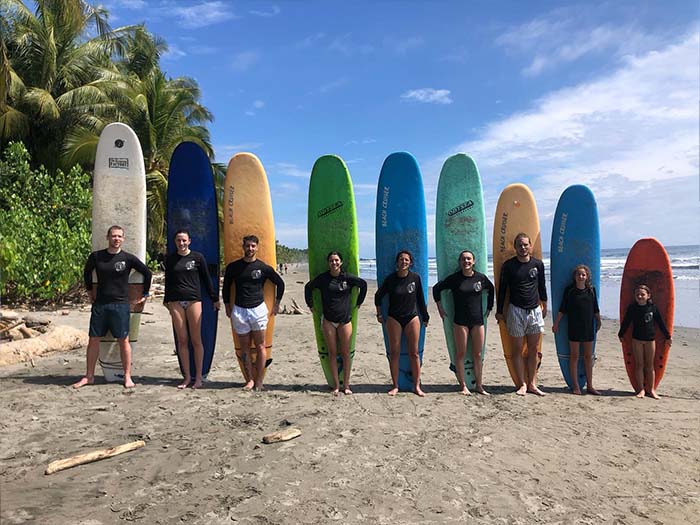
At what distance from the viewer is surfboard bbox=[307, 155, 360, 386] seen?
4.88 m

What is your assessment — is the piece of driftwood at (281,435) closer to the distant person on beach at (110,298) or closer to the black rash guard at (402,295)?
the black rash guard at (402,295)

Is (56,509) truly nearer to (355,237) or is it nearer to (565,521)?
(565,521)

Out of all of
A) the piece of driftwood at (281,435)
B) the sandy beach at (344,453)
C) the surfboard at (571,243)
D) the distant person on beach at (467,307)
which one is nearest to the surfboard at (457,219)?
the distant person on beach at (467,307)

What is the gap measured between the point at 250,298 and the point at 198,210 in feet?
4.25

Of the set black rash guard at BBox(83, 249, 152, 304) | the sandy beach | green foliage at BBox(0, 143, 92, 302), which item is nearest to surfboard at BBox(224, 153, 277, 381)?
black rash guard at BBox(83, 249, 152, 304)

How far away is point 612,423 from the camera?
3.89m

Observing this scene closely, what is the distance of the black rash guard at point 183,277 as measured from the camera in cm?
445

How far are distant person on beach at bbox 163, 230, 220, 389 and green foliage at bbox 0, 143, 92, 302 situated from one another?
3.78 metres

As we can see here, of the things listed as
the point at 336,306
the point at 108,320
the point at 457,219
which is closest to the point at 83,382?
the point at 108,320

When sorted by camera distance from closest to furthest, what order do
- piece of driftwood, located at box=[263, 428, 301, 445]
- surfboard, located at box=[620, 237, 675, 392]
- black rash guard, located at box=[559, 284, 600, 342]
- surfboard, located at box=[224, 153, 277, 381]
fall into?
piece of driftwood, located at box=[263, 428, 301, 445] → black rash guard, located at box=[559, 284, 600, 342] → surfboard, located at box=[620, 237, 675, 392] → surfboard, located at box=[224, 153, 277, 381]

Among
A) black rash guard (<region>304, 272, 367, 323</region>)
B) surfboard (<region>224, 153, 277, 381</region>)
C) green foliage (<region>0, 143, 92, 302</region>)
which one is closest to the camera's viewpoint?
black rash guard (<region>304, 272, 367, 323</region>)

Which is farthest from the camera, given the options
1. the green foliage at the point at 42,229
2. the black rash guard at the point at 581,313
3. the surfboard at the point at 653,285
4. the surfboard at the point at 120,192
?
the green foliage at the point at 42,229

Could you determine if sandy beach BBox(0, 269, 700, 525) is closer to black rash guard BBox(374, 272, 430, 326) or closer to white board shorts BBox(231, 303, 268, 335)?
white board shorts BBox(231, 303, 268, 335)

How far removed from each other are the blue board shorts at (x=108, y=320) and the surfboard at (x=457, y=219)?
3.03 metres
